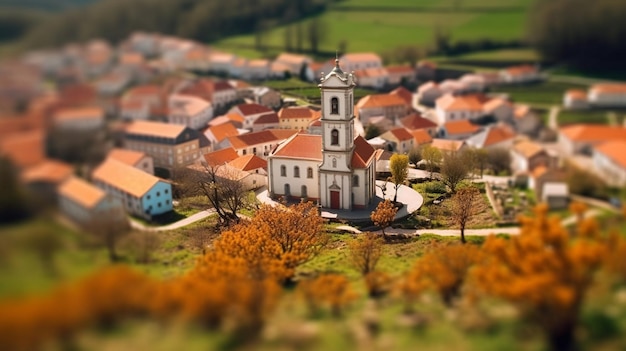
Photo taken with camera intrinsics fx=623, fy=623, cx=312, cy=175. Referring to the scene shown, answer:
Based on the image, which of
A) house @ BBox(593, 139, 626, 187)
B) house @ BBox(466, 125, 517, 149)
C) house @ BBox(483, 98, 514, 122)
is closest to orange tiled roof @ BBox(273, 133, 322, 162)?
house @ BBox(593, 139, 626, 187)

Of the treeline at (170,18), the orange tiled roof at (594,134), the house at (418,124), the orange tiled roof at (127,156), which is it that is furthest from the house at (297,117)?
the orange tiled roof at (594,134)

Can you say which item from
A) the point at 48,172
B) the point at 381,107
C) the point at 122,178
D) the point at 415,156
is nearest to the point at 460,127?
the point at 381,107

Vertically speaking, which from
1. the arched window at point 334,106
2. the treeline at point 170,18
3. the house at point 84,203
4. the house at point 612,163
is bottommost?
the house at point 612,163

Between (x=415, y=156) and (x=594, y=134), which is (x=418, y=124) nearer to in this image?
(x=415, y=156)

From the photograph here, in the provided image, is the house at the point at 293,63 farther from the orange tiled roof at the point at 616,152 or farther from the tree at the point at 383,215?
the tree at the point at 383,215

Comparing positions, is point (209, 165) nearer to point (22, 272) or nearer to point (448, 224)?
point (448, 224)

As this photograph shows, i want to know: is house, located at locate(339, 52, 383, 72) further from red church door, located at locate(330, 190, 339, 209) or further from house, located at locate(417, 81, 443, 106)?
red church door, located at locate(330, 190, 339, 209)

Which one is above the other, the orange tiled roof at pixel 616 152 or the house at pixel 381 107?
the orange tiled roof at pixel 616 152
